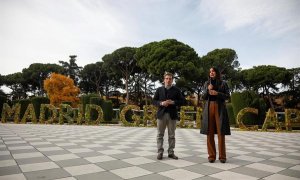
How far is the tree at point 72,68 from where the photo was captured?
51.6 m

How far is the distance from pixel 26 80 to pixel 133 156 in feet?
174

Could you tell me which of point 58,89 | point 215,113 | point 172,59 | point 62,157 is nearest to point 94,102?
point 172,59

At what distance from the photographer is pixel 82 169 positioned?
3857mm

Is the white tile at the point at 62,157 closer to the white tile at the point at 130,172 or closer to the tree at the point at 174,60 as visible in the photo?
the white tile at the point at 130,172

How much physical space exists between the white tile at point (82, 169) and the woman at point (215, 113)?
229 cm

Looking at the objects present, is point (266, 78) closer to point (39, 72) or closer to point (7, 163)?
point (7, 163)

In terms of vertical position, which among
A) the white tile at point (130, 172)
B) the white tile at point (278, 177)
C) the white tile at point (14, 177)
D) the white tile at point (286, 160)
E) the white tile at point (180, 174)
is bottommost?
the white tile at point (286, 160)

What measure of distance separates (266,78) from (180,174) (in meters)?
40.5

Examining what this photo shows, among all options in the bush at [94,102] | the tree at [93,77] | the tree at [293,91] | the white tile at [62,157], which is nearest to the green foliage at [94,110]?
the bush at [94,102]

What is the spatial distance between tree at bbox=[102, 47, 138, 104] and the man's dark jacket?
108 ft

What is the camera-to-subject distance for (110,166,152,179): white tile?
355 cm

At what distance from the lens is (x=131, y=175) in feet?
11.7

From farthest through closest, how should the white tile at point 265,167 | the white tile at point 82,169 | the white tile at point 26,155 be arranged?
the white tile at point 26,155 → the white tile at point 265,167 → the white tile at point 82,169

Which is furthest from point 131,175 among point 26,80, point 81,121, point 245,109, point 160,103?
Answer: point 26,80
